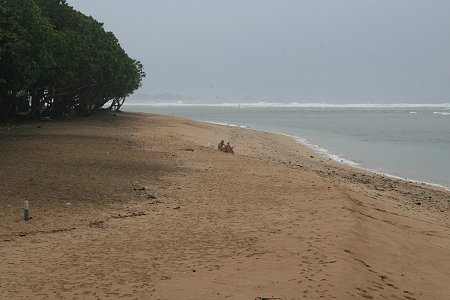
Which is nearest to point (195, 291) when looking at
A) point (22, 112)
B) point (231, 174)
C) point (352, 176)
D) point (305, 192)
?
point (305, 192)

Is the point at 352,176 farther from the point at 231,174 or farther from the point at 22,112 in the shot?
the point at 22,112

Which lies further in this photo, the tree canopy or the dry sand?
the tree canopy

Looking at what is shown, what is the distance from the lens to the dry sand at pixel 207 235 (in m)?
5.78

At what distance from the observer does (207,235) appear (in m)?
8.00

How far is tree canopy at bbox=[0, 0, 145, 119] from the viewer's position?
1880cm

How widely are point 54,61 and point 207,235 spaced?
677 inches

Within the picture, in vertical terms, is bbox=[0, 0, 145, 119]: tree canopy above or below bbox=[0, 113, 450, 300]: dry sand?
above

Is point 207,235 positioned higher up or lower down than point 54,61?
lower down

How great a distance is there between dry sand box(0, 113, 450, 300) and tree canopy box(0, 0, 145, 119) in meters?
5.46

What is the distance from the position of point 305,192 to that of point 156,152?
27.3ft

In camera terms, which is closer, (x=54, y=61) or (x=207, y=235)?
(x=207, y=235)

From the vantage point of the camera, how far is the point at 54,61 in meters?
22.2

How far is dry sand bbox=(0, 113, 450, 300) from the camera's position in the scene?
5.78 meters

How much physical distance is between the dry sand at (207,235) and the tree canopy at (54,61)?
5.46m
